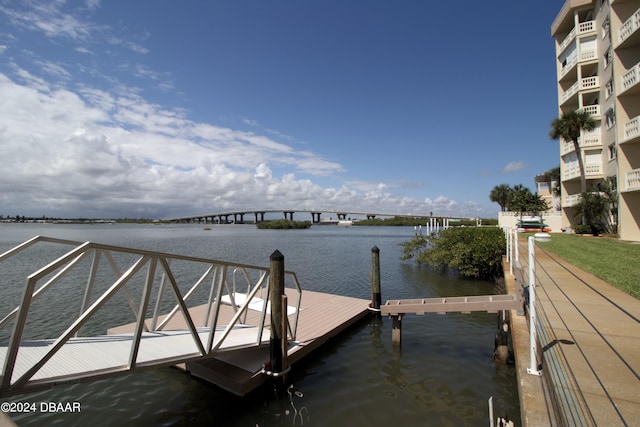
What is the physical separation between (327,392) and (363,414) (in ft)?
3.20

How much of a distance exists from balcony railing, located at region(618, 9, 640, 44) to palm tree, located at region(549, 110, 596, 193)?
637 centimetres

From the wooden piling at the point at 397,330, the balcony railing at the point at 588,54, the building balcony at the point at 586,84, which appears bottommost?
the wooden piling at the point at 397,330

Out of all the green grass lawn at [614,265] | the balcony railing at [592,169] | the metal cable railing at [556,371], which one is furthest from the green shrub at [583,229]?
the metal cable railing at [556,371]

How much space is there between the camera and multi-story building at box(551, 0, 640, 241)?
64.3 feet

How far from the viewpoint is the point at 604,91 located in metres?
24.9

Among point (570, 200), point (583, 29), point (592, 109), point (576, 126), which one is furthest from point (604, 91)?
point (570, 200)

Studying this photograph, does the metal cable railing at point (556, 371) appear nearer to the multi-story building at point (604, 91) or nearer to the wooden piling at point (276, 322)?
the wooden piling at point (276, 322)

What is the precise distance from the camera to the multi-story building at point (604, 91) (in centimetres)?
1961

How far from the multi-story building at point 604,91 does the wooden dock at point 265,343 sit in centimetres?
1935

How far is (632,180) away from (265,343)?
23472 millimetres

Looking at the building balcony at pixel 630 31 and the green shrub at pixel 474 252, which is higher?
the building balcony at pixel 630 31

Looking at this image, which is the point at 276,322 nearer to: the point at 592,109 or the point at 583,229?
the point at 583,229

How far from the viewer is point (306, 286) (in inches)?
636

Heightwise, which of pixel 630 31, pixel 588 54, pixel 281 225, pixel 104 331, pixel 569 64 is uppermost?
pixel 569 64
